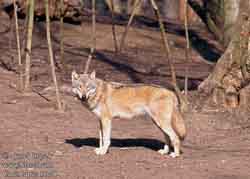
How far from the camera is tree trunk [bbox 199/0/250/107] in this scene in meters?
14.2

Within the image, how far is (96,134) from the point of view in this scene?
12.4 metres

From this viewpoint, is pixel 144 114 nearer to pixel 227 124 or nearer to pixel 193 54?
pixel 227 124

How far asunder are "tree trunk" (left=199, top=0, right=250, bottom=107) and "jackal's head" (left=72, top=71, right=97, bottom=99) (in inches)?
162

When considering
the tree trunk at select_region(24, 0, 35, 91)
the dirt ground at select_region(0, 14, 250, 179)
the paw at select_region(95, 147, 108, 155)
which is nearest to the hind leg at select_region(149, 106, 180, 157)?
the dirt ground at select_region(0, 14, 250, 179)

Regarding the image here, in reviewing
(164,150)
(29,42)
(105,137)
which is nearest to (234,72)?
(29,42)

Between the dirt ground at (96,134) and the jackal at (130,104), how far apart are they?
0.94 feet

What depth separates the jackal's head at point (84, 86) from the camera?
34.4 feet

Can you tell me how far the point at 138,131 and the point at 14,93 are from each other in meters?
2.89

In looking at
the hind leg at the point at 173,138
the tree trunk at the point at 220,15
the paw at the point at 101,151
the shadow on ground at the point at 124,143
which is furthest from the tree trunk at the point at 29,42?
the tree trunk at the point at 220,15

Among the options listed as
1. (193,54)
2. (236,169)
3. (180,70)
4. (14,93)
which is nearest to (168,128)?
(236,169)

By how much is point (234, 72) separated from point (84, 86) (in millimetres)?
4407

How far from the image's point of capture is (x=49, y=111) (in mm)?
13734

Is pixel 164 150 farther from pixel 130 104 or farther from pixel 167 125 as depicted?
pixel 130 104

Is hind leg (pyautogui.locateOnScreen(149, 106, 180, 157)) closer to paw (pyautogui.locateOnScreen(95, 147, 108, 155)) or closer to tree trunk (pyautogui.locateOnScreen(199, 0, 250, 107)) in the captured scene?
paw (pyautogui.locateOnScreen(95, 147, 108, 155))
